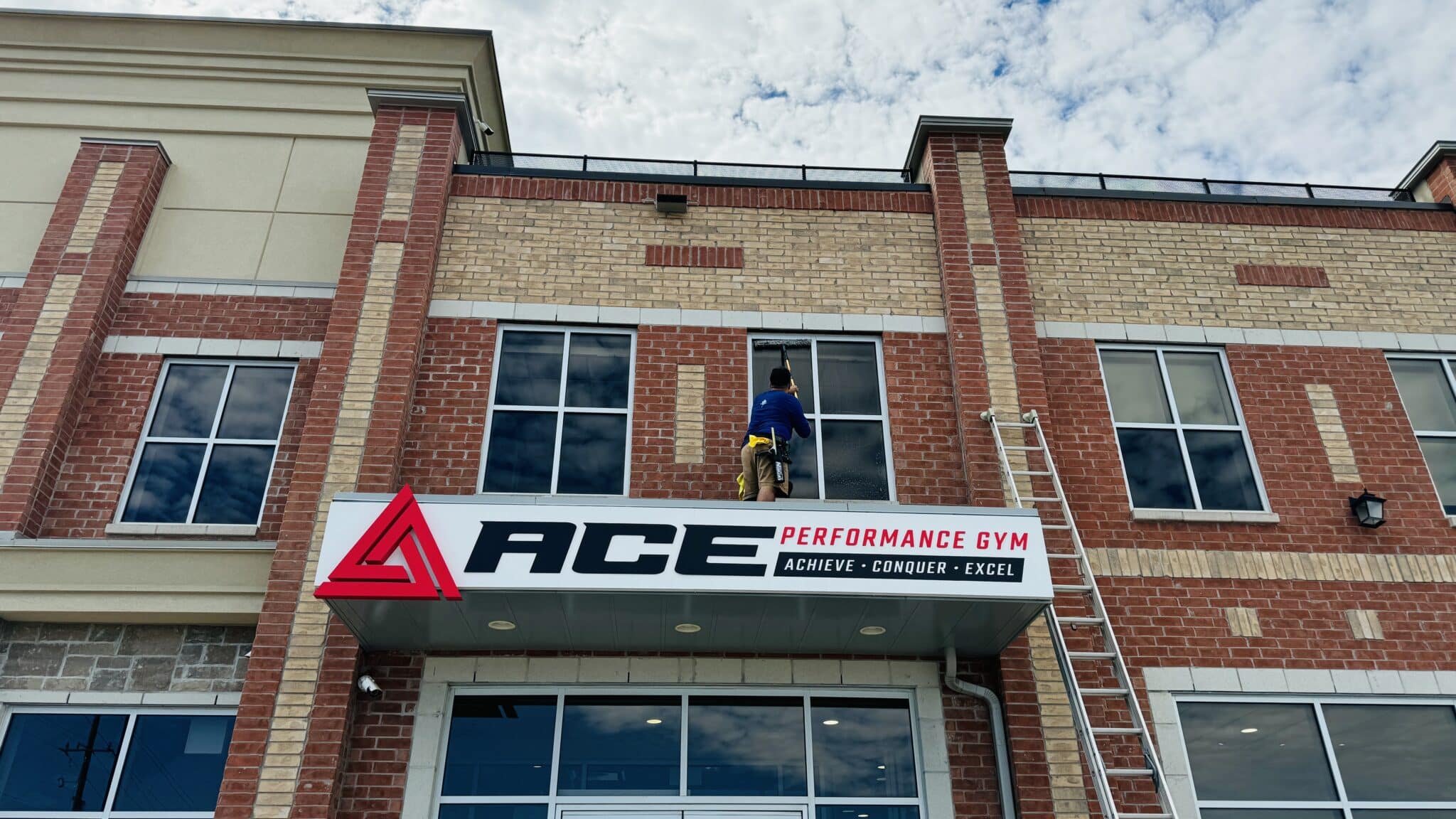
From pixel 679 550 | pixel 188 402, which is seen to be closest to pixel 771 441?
pixel 679 550

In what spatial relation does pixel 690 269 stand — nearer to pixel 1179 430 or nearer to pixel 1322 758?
pixel 1179 430

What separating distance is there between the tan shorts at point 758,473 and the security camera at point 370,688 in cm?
359

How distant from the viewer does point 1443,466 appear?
9.53 m

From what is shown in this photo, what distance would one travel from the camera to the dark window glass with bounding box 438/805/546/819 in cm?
745

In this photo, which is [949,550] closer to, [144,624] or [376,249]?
[376,249]

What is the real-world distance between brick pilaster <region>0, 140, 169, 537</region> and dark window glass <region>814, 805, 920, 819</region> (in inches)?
308

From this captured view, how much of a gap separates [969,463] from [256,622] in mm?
6878

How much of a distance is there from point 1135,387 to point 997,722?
4185 millimetres

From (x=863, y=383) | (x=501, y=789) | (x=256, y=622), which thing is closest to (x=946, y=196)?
(x=863, y=383)

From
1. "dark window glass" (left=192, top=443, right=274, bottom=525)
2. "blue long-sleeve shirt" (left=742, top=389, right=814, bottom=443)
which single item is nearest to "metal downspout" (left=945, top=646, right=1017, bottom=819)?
"blue long-sleeve shirt" (left=742, top=389, right=814, bottom=443)

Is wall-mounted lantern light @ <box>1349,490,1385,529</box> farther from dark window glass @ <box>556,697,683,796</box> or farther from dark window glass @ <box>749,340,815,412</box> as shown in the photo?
dark window glass @ <box>556,697,683,796</box>

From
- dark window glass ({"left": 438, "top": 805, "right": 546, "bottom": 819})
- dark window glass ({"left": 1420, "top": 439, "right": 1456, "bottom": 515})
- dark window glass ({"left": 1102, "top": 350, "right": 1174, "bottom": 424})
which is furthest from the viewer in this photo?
dark window glass ({"left": 1102, "top": 350, "right": 1174, "bottom": 424})

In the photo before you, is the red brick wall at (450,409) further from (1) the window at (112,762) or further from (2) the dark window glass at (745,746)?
(2) the dark window glass at (745,746)

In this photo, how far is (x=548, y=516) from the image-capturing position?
6.89 metres
